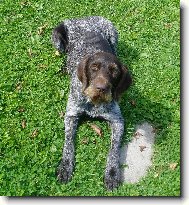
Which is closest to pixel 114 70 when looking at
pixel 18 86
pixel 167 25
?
pixel 18 86

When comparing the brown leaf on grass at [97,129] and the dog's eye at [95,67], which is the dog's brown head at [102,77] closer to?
the dog's eye at [95,67]

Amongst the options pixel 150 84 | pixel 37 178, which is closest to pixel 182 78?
pixel 150 84

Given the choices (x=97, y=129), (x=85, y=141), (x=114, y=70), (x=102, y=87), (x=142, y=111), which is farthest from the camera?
(x=142, y=111)

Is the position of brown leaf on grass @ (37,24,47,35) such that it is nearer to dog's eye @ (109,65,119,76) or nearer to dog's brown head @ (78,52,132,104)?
dog's brown head @ (78,52,132,104)

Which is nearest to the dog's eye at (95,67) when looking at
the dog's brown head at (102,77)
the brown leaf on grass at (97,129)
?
the dog's brown head at (102,77)

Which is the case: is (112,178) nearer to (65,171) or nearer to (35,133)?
(65,171)

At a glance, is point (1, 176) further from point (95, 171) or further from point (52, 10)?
point (52, 10)

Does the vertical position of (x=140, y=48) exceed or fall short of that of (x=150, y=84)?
it exceeds it
